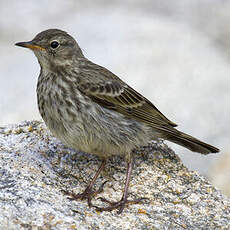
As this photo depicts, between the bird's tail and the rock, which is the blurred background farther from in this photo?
the rock

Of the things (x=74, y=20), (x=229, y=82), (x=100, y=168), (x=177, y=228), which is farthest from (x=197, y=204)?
(x=74, y=20)

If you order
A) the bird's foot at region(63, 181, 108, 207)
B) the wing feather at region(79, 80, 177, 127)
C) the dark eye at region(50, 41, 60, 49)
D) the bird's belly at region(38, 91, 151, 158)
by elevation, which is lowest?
the bird's foot at region(63, 181, 108, 207)

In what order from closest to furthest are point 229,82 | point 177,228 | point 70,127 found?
point 177,228, point 70,127, point 229,82

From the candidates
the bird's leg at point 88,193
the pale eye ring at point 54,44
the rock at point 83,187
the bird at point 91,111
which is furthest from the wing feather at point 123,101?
the bird's leg at point 88,193

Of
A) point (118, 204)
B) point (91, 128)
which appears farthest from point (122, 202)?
point (91, 128)

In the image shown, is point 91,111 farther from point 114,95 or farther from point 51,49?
point 51,49

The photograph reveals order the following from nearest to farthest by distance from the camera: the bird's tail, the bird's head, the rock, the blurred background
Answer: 1. the rock
2. the bird's head
3. the bird's tail
4. the blurred background

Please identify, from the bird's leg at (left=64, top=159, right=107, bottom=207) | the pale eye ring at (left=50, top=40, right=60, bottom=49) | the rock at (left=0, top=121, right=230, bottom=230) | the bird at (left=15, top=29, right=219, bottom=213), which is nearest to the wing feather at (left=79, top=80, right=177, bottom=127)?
the bird at (left=15, top=29, right=219, bottom=213)

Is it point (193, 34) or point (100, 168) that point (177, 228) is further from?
point (193, 34)
